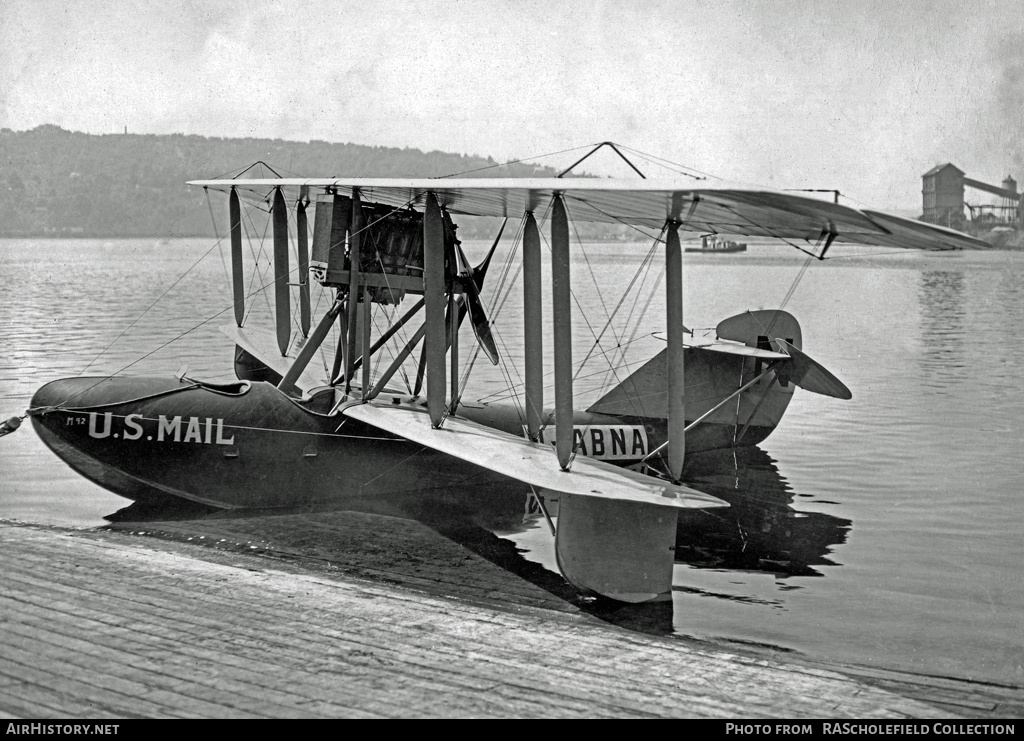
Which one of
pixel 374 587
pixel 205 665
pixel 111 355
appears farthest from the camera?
pixel 111 355

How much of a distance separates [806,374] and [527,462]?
5596 mm

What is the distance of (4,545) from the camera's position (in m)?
7.64

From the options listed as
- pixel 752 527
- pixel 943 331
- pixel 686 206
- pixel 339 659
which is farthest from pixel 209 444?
pixel 943 331

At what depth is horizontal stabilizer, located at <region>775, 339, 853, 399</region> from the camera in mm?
12131

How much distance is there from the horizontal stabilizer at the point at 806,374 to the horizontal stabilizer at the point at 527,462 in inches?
170

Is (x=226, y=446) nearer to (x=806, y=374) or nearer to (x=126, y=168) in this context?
(x=806, y=374)

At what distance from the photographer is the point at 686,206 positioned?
25.8 ft

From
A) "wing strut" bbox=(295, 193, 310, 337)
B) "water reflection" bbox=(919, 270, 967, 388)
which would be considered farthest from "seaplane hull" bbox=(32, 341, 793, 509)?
"water reflection" bbox=(919, 270, 967, 388)

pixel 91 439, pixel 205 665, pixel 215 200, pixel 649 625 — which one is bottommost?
pixel 649 625

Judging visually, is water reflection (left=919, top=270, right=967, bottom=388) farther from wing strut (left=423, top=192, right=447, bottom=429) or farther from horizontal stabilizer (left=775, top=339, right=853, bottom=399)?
wing strut (left=423, top=192, right=447, bottom=429)

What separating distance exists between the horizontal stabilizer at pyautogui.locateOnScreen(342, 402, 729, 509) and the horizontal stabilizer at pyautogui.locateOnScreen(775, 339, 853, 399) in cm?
431

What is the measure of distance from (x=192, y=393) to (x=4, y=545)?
3.62 metres

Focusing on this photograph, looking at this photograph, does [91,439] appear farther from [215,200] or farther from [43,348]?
[215,200]
